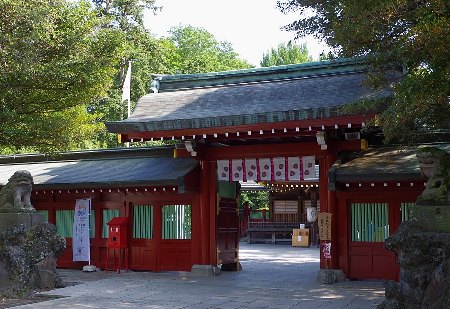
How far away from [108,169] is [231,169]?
4488 millimetres

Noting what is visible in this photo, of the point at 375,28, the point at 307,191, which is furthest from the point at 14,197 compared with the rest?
the point at 307,191

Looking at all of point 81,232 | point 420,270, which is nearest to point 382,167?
point 420,270

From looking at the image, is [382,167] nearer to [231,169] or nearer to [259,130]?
[259,130]

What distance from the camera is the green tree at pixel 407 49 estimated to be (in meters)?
8.46

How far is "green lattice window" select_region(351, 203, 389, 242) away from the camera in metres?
14.2

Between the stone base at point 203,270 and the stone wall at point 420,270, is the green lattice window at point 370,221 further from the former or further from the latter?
the stone wall at point 420,270

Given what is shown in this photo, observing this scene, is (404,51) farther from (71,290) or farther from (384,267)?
(71,290)

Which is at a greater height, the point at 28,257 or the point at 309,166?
the point at 309,166

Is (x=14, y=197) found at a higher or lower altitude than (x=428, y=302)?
higher

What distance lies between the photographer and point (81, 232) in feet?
56.3

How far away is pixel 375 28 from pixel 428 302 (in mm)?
4581

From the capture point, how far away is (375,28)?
9500mm

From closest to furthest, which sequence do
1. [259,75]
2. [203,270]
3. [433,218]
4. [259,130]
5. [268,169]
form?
1. [433,218]
2. [259,130]
3. [268,169]
4. [203,270]
5. [259,75]

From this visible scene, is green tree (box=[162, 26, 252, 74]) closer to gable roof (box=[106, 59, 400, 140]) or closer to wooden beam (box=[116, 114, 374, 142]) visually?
gable roof (box=[106, 59, 400, 140])
